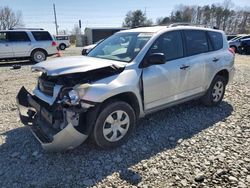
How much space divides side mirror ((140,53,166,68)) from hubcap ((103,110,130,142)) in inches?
33.1

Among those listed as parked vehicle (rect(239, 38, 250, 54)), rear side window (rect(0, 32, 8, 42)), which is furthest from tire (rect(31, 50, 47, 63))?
parked vehicle (rect(239, 38, 250, 54))

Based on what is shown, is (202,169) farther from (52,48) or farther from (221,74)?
(52,48)

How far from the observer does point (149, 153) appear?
3.58 metres

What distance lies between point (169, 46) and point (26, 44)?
10939mm

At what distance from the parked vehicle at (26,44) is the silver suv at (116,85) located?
32.0ft

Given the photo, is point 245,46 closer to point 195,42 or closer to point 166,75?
point 195,42

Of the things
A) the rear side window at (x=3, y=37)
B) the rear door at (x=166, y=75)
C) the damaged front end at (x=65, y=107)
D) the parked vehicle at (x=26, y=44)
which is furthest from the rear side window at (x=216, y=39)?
the rear side window at (x=3, y=37)

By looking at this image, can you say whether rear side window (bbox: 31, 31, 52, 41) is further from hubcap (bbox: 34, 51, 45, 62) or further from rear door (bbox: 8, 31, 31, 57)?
hubcap (bbox: 34, 51, 45, 62)

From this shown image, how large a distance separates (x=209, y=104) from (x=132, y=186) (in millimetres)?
3137

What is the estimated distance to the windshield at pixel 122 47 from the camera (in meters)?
3.97

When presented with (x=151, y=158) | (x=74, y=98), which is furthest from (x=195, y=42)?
(x=74, y=98)

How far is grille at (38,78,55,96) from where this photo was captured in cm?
357

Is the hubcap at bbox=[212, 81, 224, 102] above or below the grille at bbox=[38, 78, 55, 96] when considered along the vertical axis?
below

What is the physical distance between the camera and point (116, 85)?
339cm
